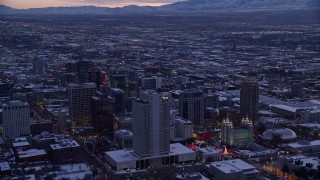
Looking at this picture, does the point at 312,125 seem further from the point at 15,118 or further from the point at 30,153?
the point at 15,118

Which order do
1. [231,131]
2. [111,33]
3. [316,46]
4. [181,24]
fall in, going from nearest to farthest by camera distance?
[231,131] < [316,46] < [111,33] < [181,24]

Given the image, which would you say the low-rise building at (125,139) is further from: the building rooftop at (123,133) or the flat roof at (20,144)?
the flat roof at (20,144)

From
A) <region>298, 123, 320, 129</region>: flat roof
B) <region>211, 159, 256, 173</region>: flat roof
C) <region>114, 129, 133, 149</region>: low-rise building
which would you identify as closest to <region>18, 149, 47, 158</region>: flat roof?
<region>114, 129, 133, 149</region>: low-rise building

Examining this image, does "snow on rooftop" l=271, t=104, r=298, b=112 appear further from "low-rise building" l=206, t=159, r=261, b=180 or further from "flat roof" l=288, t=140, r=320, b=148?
"low-rise building" l=206, t=159, r=261, b=180

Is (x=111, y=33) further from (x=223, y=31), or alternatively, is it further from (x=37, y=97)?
(x=37, y=97)

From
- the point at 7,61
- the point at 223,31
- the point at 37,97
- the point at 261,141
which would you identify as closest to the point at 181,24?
the point at 223,31

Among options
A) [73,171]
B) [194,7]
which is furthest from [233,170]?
[194,7]
